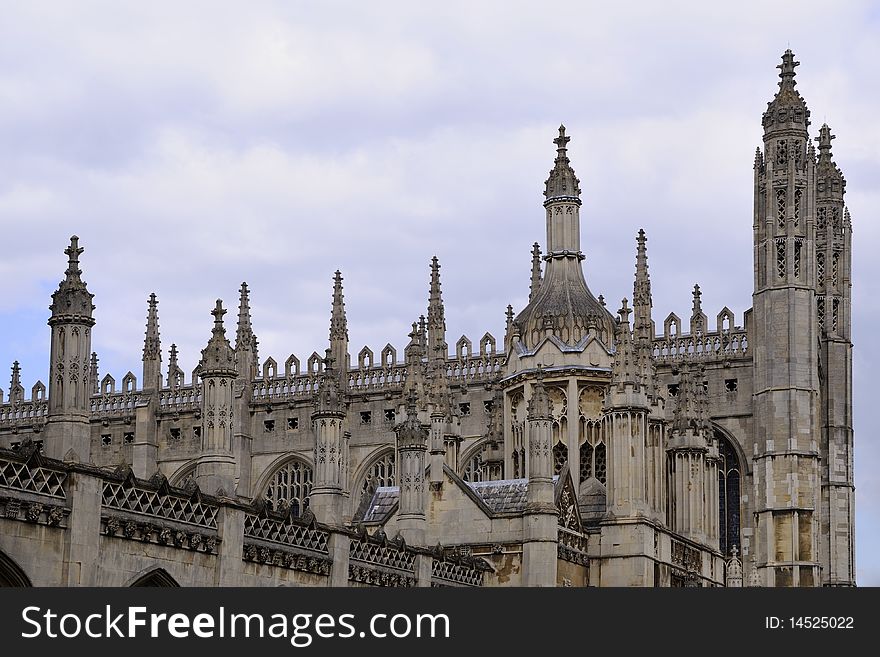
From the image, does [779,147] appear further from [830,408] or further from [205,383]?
[205,383]

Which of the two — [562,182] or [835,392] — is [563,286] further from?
[835,392]

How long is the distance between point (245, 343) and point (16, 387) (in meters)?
12.4

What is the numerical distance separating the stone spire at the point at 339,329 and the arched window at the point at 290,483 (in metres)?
4.15

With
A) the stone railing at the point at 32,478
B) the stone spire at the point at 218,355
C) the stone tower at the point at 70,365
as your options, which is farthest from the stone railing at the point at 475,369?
the stone railing at the point at 32,478

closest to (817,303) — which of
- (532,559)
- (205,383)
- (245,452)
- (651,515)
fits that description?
(245,452)

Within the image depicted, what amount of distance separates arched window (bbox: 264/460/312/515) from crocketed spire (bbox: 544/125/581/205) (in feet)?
84.2

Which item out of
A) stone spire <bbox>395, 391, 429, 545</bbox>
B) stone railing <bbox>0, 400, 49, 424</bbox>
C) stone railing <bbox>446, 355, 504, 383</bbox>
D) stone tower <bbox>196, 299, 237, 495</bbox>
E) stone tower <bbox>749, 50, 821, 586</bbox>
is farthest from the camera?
stone railing <bbox>0, 400, 49, 424</bbox>

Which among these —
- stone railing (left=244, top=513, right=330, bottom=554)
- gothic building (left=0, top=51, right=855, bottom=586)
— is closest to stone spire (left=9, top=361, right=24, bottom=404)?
gothic building (left=0, top=51, right=855, bottom=586)

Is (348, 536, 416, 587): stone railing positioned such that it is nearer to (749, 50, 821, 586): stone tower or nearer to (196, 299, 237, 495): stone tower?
(196, 299, 237, 495): stone tower

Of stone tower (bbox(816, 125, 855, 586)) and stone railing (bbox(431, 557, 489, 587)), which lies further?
stone tower (bbox(816, 125, 855, 586))

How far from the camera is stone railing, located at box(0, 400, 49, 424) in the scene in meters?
73.4

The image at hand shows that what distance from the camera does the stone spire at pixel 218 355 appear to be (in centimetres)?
2834

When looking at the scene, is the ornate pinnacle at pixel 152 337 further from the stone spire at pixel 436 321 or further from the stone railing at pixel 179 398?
the stone spire at pixel 436 321

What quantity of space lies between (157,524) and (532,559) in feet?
44.9
